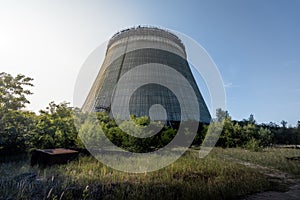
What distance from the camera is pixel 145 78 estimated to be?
26.3 metres

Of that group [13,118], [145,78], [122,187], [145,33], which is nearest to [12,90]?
[13,118]

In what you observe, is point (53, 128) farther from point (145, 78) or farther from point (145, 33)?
point (145, 33)

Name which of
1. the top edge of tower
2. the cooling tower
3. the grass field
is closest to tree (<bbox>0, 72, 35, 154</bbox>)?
the grass field

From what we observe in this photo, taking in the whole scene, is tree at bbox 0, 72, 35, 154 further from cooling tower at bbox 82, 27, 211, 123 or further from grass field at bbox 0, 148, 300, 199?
cooling tower at bbox 82, 27, 211, 123

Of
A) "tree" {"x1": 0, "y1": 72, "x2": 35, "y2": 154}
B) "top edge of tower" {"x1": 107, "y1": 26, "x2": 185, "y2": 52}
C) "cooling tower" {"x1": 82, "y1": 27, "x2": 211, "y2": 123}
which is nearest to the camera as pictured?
"tree" {"x1": 0, "y1": 72, "x2": 35, "y2": 154}

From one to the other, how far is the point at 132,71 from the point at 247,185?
74.7 feet

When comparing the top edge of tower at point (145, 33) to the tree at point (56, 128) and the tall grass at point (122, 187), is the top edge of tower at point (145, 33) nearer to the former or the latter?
the tree at point (56, 128)

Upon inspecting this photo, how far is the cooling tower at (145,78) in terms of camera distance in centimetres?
2428

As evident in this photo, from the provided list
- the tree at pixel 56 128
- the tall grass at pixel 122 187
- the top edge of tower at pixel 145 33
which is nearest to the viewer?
the tall grass at pixel 122 187

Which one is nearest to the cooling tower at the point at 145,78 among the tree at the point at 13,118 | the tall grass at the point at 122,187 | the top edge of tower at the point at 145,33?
the top edge of tower at the point at 145,33

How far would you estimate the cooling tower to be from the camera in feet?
79.7

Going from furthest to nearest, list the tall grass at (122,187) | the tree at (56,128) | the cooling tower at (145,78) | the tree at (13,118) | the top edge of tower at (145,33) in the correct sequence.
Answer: the top edge of tower at (145,33), the cooling tower at (145,78), the tree at (56,128), the tree at (13,118), the tall grass at (122,187)

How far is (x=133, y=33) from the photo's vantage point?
32.8 m

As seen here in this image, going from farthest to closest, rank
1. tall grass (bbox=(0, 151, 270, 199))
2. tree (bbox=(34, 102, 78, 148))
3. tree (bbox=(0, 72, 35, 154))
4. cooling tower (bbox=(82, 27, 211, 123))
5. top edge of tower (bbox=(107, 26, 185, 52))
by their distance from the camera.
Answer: top edge of tower (bbox=(107, 26, 185, 52)), cooling tower (bbox=(82, 27, 211, 123)), tree (bbox=(34, 102, 78, 148)), tree (bbox=(0, 72, 35, 154)), tall grass (bbox=(0, 151, 270, 199))
